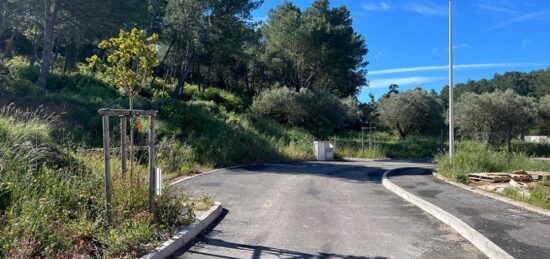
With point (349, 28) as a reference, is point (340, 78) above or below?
below

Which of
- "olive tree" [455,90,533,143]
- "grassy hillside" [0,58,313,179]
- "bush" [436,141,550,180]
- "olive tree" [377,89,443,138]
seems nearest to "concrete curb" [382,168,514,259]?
"bush" [436,141,550,180]

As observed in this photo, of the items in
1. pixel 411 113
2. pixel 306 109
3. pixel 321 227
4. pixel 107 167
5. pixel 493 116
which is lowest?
pixel 321 227

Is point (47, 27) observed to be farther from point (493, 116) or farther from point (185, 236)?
point (493, 116)

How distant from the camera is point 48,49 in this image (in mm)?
31109

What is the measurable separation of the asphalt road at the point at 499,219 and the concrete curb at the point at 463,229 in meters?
0.14

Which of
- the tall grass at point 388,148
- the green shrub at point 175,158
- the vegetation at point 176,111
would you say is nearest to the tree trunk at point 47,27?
the vegetation at point 176,111

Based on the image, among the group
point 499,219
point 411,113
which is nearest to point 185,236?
point 499,219

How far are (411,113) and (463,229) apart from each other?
4214 cm

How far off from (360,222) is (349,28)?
46215 millimetres

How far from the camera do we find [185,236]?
697 centimetres

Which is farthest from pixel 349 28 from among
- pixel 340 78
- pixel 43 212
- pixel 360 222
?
pixel 43 212

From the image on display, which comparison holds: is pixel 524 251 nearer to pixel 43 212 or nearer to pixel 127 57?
pixel 43 212

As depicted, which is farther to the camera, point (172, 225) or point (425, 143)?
point (425, 143)

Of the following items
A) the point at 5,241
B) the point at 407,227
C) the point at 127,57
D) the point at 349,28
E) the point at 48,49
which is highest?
the point at 349,28
